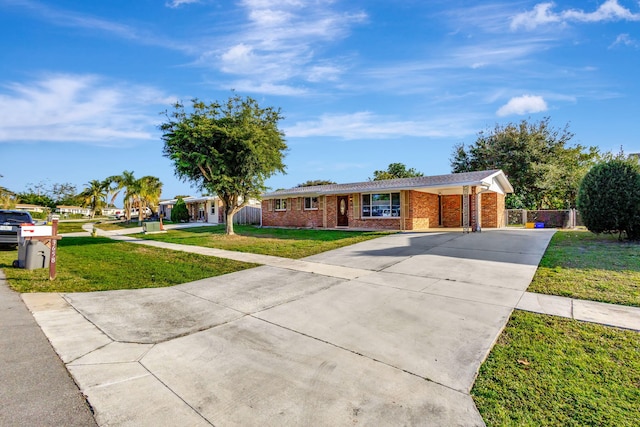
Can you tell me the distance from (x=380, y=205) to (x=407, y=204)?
1.80 m

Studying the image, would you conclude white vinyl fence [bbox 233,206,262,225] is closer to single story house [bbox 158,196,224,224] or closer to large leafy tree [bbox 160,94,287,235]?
single story house [bbox 158,196,224,224]

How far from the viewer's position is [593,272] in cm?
718

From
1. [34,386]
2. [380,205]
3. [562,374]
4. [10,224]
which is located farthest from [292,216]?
[562,374]

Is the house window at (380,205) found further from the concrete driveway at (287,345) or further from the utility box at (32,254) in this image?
the utility box at (32,254)

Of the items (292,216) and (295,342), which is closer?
(295,342)

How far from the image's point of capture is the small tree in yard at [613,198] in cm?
1053

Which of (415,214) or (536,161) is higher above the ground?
(536,161)

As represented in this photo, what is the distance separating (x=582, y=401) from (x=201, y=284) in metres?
6.61

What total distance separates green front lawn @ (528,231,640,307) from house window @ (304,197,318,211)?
47.5ft

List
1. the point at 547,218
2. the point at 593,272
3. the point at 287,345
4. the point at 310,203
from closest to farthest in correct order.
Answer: the point at 287,345 → the point at 593,272 → the point at 547,218 → the point at 310,203

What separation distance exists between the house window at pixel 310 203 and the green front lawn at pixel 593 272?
1448 centimetres

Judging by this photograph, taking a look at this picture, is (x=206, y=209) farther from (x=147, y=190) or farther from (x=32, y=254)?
(x=32, y=254)

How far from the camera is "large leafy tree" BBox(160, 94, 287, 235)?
15.3 metres

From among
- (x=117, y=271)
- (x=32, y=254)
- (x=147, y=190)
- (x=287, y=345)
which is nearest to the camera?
(x=287, y=345)
